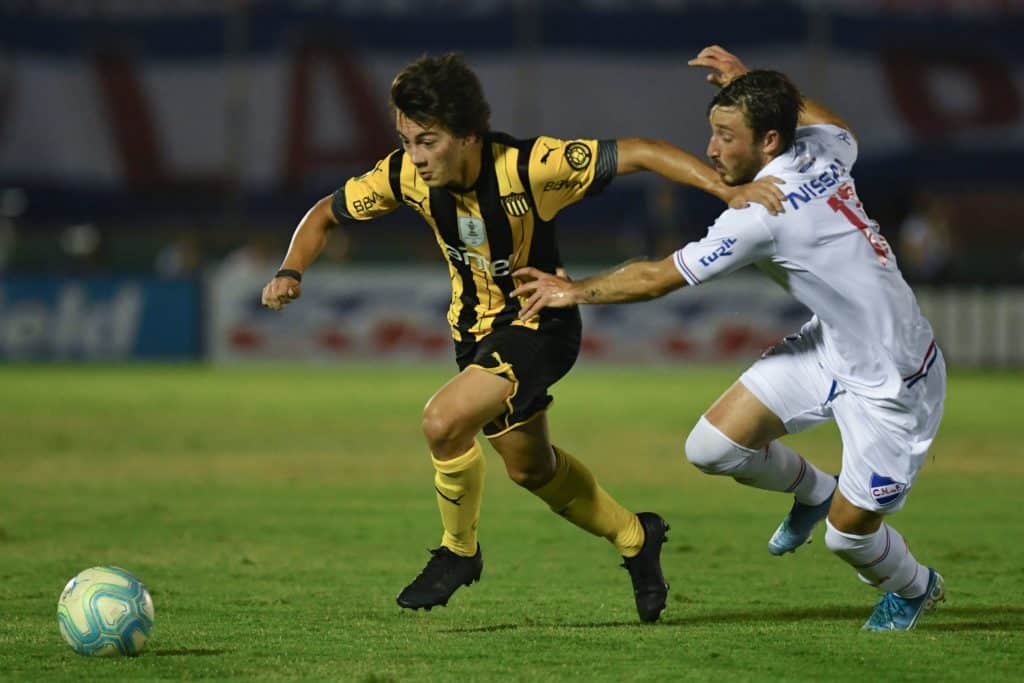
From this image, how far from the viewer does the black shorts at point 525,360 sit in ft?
20.6

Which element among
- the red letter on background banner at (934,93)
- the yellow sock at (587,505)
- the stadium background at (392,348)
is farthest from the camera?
the red letter on background banner at (934,93)

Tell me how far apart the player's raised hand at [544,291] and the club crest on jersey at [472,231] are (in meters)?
0.33

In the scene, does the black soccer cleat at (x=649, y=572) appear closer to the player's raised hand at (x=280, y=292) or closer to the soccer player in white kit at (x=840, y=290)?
the soccer player in white kit at (x=840, y=290)

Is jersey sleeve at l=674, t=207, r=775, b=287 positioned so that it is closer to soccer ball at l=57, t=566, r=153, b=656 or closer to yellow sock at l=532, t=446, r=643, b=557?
yellow sock at l=532, t=446, r=643, b=557

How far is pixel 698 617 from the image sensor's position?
6426 millimetres

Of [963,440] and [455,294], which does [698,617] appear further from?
[963,440]

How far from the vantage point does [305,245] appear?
260 inches

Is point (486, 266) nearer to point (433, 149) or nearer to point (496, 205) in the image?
point (496, 205)

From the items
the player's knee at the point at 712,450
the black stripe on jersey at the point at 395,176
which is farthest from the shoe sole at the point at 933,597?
the black stripe on jersey at the point at 395,176

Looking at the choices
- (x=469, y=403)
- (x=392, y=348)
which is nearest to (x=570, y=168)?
(x=469, y=403)

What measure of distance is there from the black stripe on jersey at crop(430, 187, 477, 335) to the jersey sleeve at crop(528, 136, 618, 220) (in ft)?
1.11

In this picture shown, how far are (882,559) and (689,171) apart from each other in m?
1.60

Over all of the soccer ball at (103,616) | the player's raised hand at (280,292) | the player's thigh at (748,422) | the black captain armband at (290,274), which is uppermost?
the black captain armband at (290,274)

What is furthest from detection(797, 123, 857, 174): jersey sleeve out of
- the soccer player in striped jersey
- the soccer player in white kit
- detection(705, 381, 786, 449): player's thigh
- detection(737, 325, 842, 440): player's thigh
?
detection(705, 381, 786, 449): player's thigh
